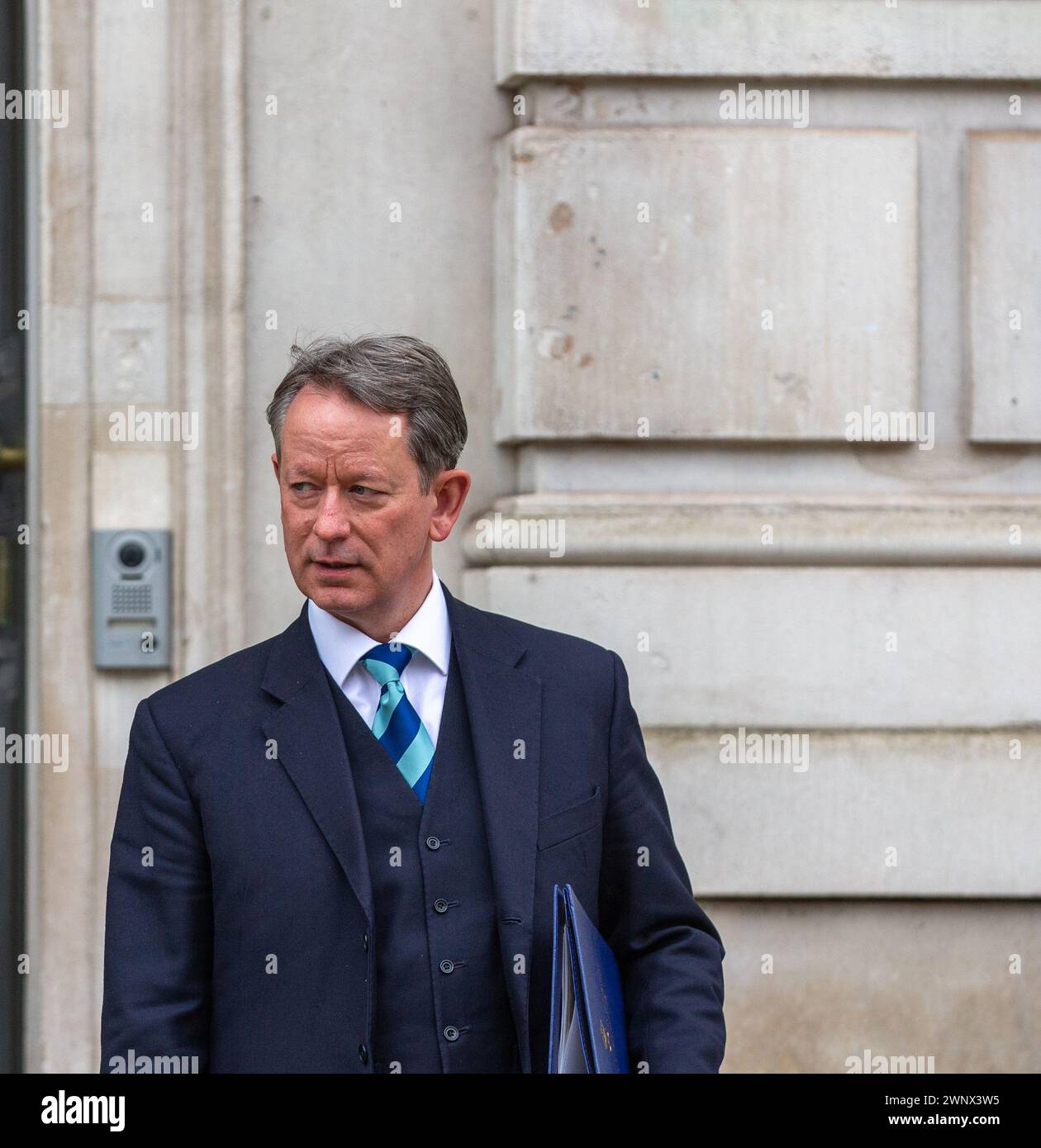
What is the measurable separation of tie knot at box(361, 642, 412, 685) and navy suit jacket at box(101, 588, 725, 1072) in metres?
0.09

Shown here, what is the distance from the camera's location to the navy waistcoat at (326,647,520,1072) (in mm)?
2350

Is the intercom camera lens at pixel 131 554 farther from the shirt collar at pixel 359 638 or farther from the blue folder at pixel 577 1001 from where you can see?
the blue folder at pixel 577 1001

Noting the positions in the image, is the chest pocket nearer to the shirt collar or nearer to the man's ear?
the shirt collar

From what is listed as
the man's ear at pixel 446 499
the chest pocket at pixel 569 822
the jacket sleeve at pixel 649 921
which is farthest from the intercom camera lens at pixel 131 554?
the chest pocket at pixel 569 822

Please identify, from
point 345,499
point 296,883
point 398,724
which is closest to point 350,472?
point 345,499

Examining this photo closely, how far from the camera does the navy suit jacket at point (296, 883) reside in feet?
7.73

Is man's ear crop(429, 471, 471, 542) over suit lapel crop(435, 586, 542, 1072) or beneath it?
over

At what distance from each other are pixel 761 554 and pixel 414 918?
5.90ft

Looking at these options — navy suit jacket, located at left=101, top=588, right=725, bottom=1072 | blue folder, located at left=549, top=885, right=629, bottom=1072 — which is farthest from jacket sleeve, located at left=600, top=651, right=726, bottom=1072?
blue folder, located at left=549, top=885, right=629, bottom=1072

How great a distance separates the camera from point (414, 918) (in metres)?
2.36

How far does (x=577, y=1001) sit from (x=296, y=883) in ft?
1.64

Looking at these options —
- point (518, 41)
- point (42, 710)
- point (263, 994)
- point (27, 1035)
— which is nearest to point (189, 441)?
point (42, 710)

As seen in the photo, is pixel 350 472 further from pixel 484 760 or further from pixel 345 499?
pixel 484 760

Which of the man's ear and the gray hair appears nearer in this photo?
the gray hair
